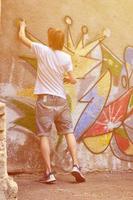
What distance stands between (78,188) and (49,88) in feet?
3.76

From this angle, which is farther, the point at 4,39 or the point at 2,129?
the point at 4,39

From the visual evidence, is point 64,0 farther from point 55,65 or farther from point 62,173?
point 62,173

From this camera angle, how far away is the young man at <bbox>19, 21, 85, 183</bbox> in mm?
5953

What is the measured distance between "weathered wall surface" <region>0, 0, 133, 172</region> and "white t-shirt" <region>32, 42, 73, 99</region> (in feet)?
1.16

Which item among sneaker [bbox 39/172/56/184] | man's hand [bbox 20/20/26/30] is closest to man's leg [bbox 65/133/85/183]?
sneaker [bbox 39/172/56/184]

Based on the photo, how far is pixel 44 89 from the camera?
5.98 m

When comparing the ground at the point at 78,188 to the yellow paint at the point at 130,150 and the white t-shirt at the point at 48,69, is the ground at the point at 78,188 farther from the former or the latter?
the white t-shirt at the point at 48,69

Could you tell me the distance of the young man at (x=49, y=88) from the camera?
5953 mm

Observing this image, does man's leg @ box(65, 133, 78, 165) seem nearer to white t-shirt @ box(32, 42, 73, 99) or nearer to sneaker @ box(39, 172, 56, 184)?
sneaker @ box(39, 172, 56, 184)

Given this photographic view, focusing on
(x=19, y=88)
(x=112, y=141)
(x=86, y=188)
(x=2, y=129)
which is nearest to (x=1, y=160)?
(x=2, y=129)

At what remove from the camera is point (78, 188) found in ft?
18.7

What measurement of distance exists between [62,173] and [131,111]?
4.27 feet

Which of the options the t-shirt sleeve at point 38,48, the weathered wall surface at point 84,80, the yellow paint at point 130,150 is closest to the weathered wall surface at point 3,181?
the t-shirt sleeve at point 38,48

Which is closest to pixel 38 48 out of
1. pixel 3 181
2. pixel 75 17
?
pixel 75 17
